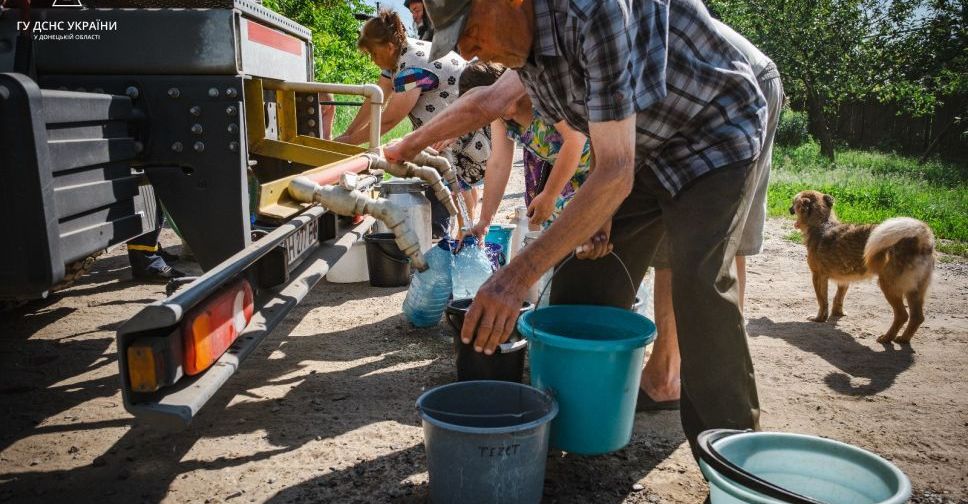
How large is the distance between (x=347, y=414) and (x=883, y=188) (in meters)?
10.7

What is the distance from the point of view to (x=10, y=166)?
201 centimetres

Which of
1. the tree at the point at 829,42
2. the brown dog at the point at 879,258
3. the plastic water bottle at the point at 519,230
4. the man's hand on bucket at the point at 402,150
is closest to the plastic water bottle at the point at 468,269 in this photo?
the plastic water bottle at the point at 519,230

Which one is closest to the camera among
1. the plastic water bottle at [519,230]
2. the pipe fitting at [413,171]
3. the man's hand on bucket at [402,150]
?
the man's hand on bucket at [402,150]

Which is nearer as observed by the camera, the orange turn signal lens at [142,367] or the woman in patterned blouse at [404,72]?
the orange turn signal lens at [142,367]

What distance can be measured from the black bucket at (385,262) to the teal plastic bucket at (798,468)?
146 inches

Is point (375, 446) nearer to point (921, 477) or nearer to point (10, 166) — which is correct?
point (10, 166)

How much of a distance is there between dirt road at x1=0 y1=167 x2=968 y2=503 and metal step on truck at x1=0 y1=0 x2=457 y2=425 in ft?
2.09

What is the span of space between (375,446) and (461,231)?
205 centimetres

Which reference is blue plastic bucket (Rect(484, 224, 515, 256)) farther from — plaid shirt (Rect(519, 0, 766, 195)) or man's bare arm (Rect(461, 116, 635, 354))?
man's bare arm (Rect(461, 116, 635, 354))

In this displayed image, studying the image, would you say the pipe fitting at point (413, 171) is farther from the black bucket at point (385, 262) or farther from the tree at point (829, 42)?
the tree at point (829, 42)

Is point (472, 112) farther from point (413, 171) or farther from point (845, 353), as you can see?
point (845, 353)

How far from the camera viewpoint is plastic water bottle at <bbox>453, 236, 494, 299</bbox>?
4617mm

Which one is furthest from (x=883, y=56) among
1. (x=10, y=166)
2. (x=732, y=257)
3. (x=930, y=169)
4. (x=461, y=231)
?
(x=10, y=166)

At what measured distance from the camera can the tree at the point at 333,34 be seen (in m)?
12.1
